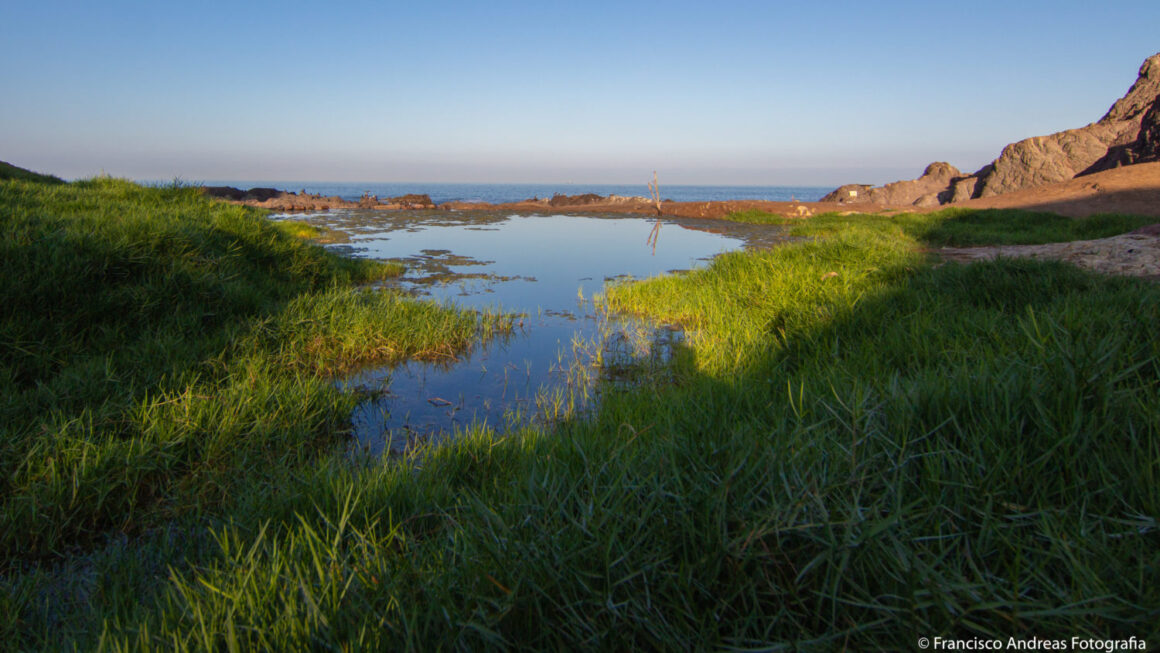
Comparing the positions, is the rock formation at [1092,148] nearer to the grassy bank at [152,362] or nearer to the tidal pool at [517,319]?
the tidal pool at [517,319]

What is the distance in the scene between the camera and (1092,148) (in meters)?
22.8

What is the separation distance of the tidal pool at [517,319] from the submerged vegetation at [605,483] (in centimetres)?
51

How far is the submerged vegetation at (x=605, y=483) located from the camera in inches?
50.1

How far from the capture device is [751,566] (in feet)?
4.50

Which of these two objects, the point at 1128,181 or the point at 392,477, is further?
the point at 1128,181

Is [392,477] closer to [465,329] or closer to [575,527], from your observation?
[575,527]

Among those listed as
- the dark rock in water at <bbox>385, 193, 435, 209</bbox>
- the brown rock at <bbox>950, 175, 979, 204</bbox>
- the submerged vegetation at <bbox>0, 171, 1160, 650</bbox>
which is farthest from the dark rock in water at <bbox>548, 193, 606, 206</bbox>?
the submerged vegetation at <bbox>0, 171, 1160, 650</bbox>

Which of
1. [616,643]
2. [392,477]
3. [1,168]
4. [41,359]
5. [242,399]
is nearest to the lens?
[616,643]

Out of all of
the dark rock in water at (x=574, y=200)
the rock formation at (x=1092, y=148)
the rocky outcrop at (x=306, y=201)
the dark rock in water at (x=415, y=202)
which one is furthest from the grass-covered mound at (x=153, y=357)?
the dark rock in water at (x=574, y=200)

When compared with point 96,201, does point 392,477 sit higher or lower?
lower

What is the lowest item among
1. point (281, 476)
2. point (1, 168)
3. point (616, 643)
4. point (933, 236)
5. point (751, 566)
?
point (281, 476)

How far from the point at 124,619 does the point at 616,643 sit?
5.77 feet

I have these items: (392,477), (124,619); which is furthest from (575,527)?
(124,619)

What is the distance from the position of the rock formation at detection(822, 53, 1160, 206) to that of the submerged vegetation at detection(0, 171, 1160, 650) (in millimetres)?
23543
